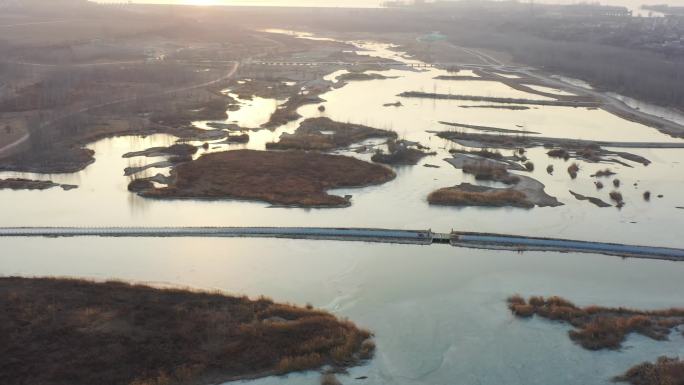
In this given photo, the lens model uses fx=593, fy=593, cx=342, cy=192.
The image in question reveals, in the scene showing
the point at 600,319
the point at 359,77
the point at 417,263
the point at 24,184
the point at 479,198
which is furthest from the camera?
the point at 359,77

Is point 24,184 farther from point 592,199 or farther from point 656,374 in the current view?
point 656,374

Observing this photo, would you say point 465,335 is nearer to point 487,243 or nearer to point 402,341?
point 402,341

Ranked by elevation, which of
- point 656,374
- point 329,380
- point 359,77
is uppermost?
point 359,77

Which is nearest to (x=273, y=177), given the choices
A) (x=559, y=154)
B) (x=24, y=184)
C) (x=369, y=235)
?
(x=369, y=235)

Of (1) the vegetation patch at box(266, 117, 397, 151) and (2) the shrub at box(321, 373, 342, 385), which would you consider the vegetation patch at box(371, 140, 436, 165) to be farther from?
(2) the shrub at box(321, 373, 342, 385)

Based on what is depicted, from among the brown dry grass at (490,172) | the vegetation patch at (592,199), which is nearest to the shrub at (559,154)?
the brown dry grass at (490,172)

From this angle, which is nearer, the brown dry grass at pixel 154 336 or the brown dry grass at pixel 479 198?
the brown dry grass at pixel 154 336

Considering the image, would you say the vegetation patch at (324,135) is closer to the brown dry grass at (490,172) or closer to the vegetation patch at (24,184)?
the brown dry grass at (490,172)

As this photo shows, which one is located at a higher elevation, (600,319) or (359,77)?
(359,77)
